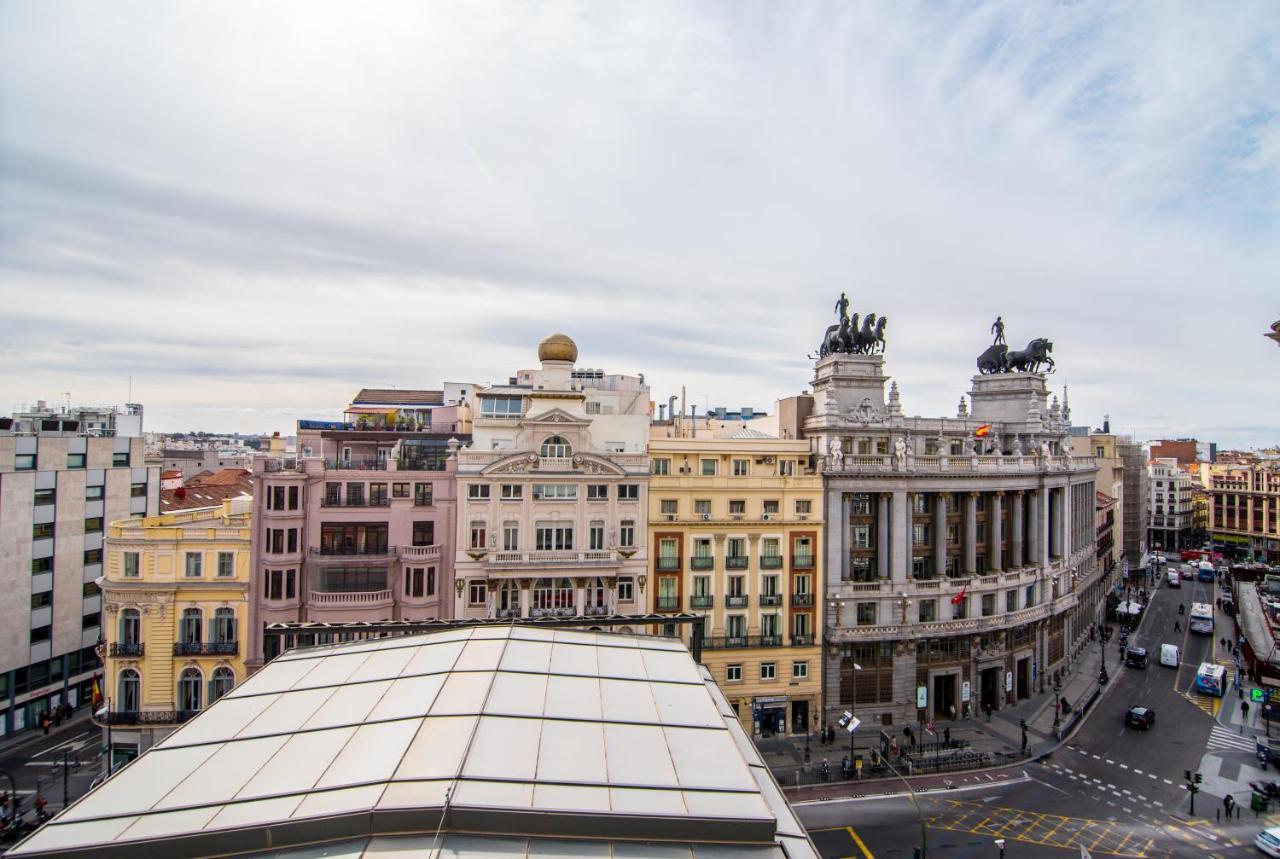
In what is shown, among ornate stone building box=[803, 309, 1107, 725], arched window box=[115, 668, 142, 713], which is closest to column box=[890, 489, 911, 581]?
ornate stone building box=[803, 309, 1107, 725]

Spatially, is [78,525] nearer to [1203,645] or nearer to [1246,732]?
[1246,732]

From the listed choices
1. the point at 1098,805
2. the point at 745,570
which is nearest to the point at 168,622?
the point at 745,570

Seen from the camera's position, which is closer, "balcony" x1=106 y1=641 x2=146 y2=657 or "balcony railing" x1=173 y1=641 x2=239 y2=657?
"balcony" x1=106 y1=641 x2=146 y2=657

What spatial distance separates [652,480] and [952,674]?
36.6 meters

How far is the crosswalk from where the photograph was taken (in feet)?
204

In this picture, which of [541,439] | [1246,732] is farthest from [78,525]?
[1246,732]

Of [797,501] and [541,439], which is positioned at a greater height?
[541,439]

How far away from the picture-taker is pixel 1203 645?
95.2 metres

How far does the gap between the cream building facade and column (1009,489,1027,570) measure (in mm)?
44052

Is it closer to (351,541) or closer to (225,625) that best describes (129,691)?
(225,625)

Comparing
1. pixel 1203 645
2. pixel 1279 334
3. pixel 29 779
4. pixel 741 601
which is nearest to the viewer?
pixel 1279 334

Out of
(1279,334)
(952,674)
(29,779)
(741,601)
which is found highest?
(1279,334)

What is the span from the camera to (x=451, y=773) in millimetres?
18016

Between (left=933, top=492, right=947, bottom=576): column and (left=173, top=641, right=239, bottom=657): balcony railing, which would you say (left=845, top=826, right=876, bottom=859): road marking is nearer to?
(left=933, top=492, right=947, bottom=576): column
